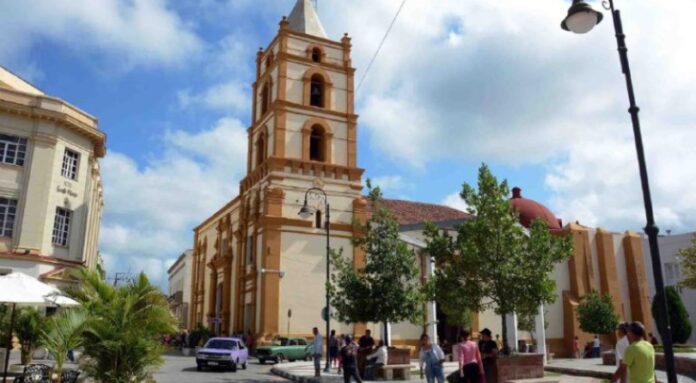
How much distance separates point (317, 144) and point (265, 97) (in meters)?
5.31

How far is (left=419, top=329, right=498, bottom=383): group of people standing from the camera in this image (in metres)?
10.8

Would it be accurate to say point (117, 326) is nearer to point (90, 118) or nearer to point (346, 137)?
point (90, 118)

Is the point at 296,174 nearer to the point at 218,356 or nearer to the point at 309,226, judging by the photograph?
the point at 309,226

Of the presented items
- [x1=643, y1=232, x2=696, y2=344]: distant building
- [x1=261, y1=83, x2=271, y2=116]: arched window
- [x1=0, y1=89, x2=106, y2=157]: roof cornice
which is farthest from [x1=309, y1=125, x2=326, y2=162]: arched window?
[x1=643, y1=232, x2=696, y2=344]: distant building

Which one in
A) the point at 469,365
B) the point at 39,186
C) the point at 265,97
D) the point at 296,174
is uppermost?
the point at 265,97

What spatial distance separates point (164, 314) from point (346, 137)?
25847 millimetres

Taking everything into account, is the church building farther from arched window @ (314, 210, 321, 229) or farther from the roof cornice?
the roof cornice

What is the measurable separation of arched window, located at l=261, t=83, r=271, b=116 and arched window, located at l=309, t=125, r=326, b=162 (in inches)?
146

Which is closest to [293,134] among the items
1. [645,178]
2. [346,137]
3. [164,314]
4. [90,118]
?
[346,137]

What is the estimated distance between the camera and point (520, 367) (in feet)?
46.8

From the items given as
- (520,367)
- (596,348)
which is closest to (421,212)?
(596,348)

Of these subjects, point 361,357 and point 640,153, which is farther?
point 361,357

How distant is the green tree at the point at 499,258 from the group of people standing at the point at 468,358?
4.18 meters

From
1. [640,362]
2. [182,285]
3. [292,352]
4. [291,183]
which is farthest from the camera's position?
[182,285]
